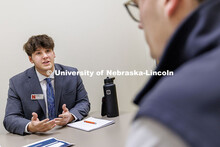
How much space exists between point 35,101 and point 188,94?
1.75 metres

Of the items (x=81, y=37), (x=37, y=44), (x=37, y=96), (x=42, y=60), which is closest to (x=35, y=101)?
(x=37, y=96)

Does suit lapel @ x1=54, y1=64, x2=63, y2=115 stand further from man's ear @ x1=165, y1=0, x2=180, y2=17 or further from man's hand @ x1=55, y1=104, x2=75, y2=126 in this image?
man's ear @ x1=165, y1=0, x2=180, y2=17

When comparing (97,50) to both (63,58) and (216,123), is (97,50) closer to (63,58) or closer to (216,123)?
(63,58)

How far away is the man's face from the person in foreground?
167 cm

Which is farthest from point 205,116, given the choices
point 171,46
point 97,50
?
point 97,50

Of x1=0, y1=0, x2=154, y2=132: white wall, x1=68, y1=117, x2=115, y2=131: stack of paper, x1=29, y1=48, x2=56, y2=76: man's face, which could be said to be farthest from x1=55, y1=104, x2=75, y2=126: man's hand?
x1=0, y1=0, x2=154, y2=132: white wall

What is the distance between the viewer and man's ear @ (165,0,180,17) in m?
0.43

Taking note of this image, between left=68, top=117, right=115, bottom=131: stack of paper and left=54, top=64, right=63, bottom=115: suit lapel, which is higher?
left=54, top=64, right=63, bottom=115: suit lapel

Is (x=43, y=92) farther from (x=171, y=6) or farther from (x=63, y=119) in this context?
(x=171, y=6)

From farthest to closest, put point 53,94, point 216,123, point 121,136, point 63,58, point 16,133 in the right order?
point 63,58 < point 53,94 < point 16,133 < point 121,136 < point 216,123

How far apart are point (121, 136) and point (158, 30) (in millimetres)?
833

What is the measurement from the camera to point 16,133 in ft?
5.20

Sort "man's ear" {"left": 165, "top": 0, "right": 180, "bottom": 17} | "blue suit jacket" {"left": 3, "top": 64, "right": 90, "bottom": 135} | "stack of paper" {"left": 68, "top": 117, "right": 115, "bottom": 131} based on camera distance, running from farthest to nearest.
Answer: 1. "blue suit jacket" {"left": 3, "top": 64, "right": 90, "bottom": 135}
2. "stack of paper" {"left": 68, "top": 117, "right": 115, "bottom": 131}
3. "man's ear" {"left": 165, "top": 0, "right": 180, "bottom": 17}

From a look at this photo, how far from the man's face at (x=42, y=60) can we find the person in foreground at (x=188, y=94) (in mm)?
1667
